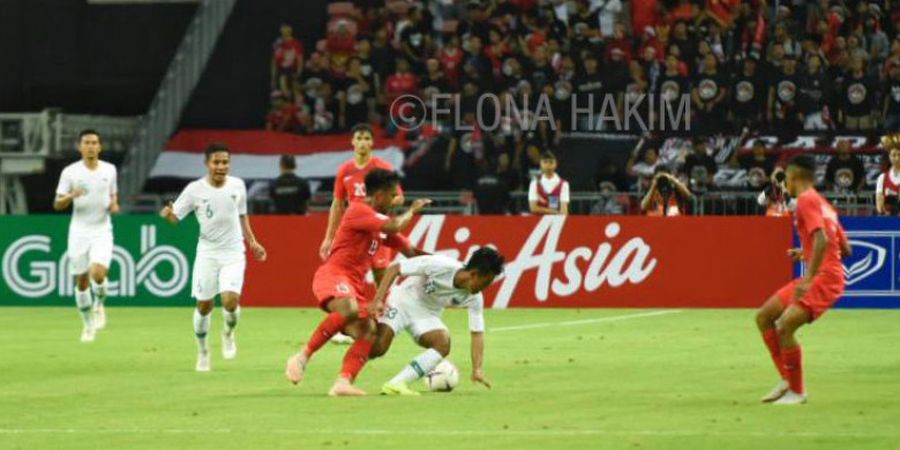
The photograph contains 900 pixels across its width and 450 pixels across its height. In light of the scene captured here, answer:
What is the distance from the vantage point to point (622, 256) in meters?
30.3

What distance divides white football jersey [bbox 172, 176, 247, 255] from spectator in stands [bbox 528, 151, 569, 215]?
10.4 meters

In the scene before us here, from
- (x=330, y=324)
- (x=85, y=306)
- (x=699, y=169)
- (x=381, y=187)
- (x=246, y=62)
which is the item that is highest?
(x=381, y=187)

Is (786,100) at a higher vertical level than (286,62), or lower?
lower

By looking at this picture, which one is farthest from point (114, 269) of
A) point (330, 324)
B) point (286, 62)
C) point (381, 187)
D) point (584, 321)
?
point (381, 187)

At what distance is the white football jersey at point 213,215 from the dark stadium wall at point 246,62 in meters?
18.1

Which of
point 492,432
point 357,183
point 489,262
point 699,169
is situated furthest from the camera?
point 699,169

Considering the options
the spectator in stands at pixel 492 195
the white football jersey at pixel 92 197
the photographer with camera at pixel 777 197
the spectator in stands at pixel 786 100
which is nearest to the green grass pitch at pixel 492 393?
the white football jersey at pixel 92 197

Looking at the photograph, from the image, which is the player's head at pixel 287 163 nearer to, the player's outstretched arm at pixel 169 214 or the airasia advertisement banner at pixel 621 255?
the airasia advertisement banner at pixel 621 255

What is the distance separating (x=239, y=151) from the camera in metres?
37.7

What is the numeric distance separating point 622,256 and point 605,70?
20.9 ft

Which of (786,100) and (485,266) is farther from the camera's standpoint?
(786,100)

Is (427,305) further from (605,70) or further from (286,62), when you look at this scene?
(286,62)

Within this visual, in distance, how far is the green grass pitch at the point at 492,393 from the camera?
13.8m

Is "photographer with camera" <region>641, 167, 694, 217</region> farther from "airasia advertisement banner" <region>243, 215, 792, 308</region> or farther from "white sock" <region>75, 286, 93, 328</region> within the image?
"white sock" <region>75, 286, 93, 328</region>
